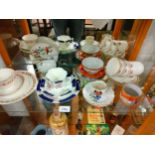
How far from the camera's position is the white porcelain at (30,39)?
0.67 meters

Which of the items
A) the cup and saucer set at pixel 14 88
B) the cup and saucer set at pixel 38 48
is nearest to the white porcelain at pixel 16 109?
the cup and saucer set at pixel 14 88

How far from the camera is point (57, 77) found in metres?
0.57

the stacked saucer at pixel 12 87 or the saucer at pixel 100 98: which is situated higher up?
the stacked saucer at pixel 12 87

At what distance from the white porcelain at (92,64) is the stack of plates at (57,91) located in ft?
0.30

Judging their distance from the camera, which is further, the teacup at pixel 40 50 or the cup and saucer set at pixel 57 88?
the teacup at pixel 40 50

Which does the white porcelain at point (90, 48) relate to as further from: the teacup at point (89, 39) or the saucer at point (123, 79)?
the saucer at point (123, 79)

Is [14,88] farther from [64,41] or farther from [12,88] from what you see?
[64,41]

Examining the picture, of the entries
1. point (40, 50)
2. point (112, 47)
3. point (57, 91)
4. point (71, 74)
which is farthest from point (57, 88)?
point (112, 47)

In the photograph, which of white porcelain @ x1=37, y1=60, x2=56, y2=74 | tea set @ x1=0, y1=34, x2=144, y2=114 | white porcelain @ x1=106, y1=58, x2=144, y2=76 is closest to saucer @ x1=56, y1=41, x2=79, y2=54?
tea set @ x1=0, y1=34, x2=144, y2=114
